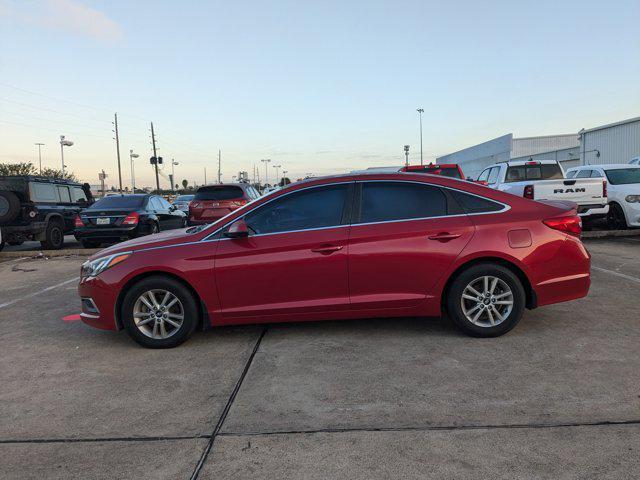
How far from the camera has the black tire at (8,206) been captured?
11.2 meters

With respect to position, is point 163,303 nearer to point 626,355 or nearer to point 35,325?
point 35,325

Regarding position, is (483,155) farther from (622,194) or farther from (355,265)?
(355,265)

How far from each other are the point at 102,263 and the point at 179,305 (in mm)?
874

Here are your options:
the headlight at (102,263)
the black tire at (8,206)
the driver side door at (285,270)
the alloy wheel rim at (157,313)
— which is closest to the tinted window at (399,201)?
the driver side door at (285,270)

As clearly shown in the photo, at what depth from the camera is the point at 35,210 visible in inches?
468

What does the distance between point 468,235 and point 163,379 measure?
9.81ft

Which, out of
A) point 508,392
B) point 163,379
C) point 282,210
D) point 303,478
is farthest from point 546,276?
point 163,379

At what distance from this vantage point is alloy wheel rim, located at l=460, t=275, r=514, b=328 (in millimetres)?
4641

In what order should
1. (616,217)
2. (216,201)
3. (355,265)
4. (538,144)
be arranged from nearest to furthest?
1. (355,265)
2. (616,217)
3. (216,201)
4. (538,144)

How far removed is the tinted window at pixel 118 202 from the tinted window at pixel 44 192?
57.8 inches

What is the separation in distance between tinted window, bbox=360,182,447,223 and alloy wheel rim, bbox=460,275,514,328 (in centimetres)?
77

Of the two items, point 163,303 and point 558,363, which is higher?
point 163,303

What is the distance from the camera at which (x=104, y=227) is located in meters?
11.4

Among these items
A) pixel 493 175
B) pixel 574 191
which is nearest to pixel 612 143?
pixel 493 175
